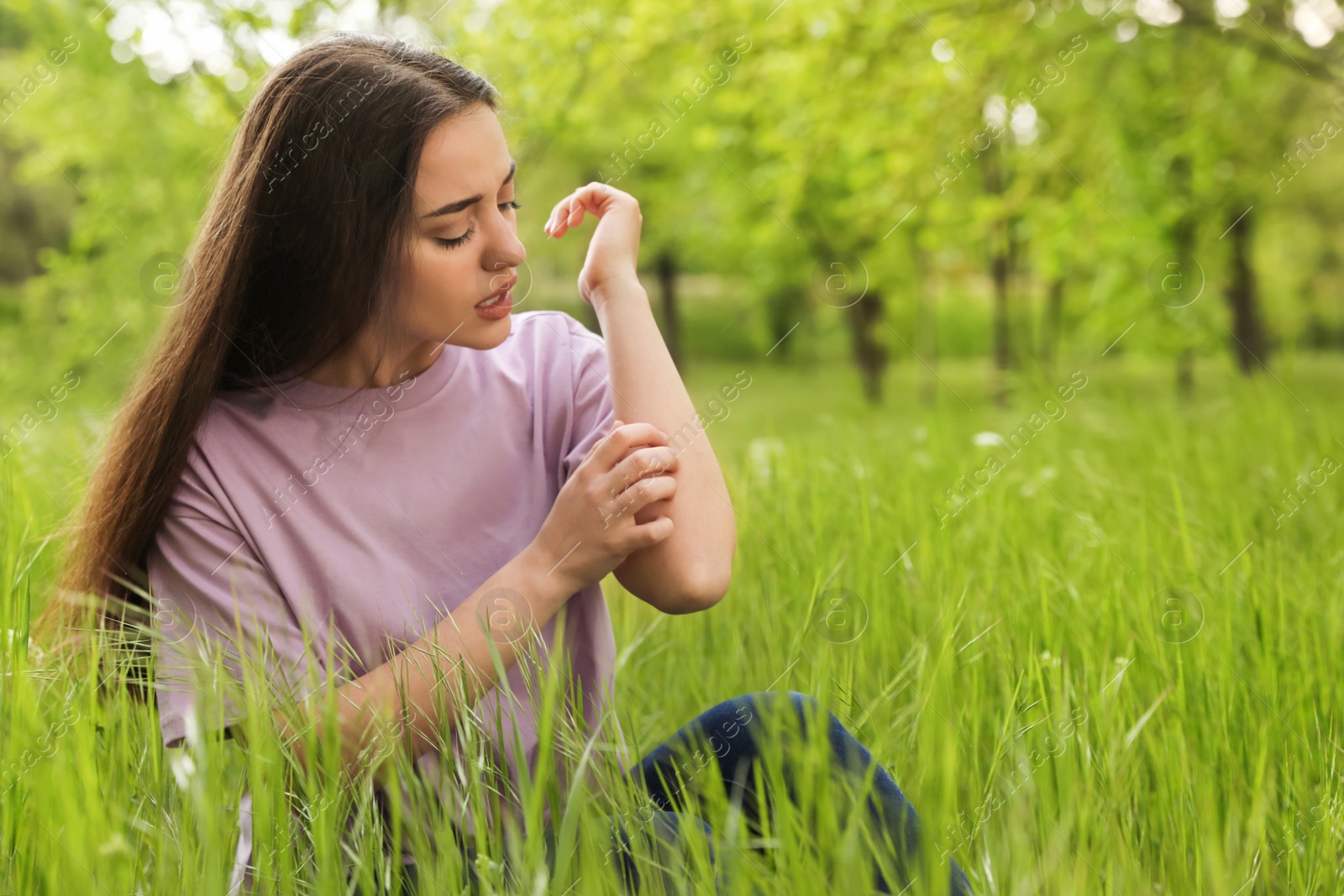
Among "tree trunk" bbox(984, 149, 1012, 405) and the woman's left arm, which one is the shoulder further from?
"tree trunk" bbox(984, 149, 1012, 405)

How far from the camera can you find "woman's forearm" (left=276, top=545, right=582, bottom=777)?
1.26 m

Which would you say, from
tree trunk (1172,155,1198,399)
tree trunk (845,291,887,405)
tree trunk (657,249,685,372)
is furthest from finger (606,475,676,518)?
tree trunk (657,249,685,372)

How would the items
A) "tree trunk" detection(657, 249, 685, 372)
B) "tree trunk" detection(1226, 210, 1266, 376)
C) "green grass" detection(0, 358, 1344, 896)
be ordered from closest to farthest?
"green grass" detection(0, 358, 1344, 896)
"tree trunk" detection(1226, 210, 1266, 376)
"tree trunk" detection(657, 249, 685, 372)

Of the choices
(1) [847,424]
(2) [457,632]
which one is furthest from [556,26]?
(2) [457,632]

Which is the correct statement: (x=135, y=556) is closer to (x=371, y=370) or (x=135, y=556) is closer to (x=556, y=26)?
(x=371, y=370)

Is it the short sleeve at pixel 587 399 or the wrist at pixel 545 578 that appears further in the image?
the short sleeve at pixel 587 399

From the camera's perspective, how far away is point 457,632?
1.32m

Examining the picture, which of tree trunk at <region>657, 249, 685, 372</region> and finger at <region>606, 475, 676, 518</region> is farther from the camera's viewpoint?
tree trunk at <region>657, 249, 685, 372</region>

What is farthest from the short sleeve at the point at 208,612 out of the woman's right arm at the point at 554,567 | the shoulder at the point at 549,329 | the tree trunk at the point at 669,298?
the tree trunk at the point at 669,298

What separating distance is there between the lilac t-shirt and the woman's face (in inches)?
7.2

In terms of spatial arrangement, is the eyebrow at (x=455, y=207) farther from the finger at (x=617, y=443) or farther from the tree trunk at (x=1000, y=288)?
the tree trunk at (x=1000, y=288)

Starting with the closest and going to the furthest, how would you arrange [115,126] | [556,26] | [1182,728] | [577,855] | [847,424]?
[577,855]
[1182,728]
[847,424]
[556,26]
[115,126]

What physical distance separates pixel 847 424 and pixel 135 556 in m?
4.38

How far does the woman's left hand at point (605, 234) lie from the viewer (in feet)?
5.48
